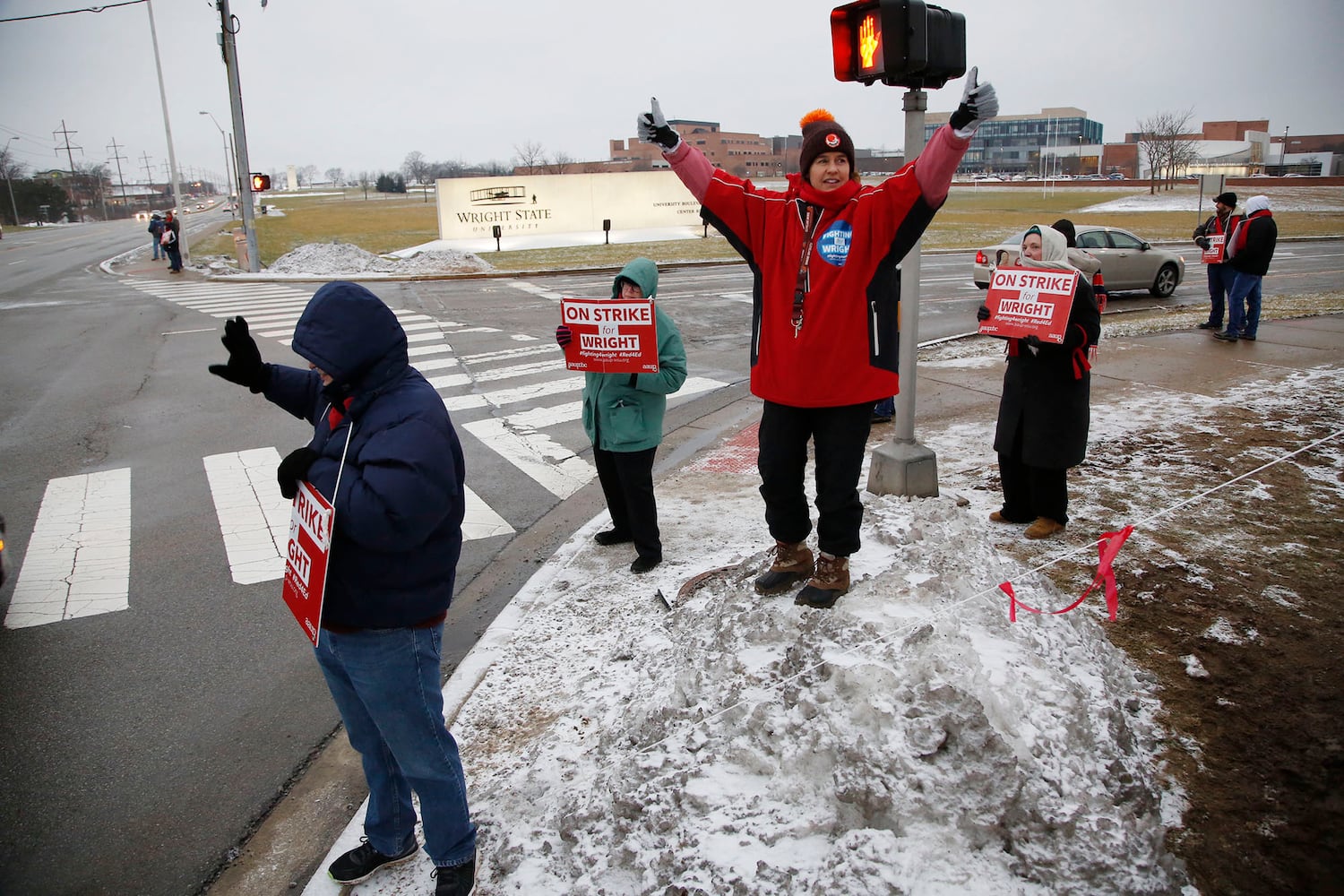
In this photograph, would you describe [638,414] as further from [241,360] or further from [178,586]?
[178,586]

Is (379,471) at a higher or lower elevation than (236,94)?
lower

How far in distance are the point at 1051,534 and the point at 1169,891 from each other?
9.34 ft

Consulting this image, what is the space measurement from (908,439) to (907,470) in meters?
0.23

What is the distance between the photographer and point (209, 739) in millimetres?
3908

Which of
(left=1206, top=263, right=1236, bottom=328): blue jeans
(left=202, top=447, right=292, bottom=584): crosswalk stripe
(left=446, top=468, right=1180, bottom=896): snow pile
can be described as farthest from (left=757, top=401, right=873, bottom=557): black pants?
(left=1206, top=263, right=1236, bottom=328): blue jeans

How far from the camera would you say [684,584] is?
482cm

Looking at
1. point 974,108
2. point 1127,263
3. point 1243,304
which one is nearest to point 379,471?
point 974,108

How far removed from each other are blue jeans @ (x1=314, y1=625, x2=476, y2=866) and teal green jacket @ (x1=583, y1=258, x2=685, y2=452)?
2549mm

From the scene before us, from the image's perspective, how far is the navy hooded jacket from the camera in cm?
245

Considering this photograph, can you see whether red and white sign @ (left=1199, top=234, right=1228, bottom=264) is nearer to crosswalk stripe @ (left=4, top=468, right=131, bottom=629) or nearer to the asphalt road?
the asphalt road

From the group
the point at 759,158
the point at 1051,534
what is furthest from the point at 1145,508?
the point at 759,158

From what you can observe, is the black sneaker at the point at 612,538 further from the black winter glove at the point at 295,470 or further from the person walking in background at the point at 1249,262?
the person walking in background at the point at 1249,262

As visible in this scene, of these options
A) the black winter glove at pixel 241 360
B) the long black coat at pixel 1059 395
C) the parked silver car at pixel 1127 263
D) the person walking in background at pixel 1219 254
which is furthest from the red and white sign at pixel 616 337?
the parked silver car at pixel 1127 263

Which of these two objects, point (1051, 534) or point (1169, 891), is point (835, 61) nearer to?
point (1051, 534)
